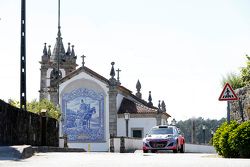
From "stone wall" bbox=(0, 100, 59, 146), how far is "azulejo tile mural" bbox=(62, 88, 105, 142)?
105ft

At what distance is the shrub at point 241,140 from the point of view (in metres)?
16.2

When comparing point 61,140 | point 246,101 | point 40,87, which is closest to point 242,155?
point 246,101

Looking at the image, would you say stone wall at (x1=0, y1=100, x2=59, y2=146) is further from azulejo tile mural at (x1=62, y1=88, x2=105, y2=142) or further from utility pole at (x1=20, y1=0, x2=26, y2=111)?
azulejo tile mural at (x1=62, y1=88, x2=105, y2=142)

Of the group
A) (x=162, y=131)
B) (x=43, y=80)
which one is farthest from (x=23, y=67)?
(x=43, y=80)

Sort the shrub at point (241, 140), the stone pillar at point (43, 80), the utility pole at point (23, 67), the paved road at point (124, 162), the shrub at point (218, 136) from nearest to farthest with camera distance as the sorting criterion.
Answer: the paved road at point (124, 162), the shrub at point (241, 140), the shrub at point (218, 136), the utility pole at point (23, 67), the stone pillar at point (43, 80)

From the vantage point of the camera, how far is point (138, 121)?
65.8m

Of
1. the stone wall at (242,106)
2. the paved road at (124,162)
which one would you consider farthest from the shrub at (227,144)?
the stone wall at (242,106)

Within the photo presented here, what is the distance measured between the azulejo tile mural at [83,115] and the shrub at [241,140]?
48.4 m

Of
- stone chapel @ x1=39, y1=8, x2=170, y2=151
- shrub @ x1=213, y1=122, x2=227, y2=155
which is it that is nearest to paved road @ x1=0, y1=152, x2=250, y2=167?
shrub @ x1=213, y1=122, x2=227, y2=155

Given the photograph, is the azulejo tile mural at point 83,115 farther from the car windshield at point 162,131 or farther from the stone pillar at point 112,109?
the car windshield at point 162,131

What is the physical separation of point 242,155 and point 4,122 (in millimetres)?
9357

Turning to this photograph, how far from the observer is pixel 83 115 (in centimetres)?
6512

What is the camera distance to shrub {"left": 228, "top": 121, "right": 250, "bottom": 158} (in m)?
16.2

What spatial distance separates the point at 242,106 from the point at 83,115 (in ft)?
152
